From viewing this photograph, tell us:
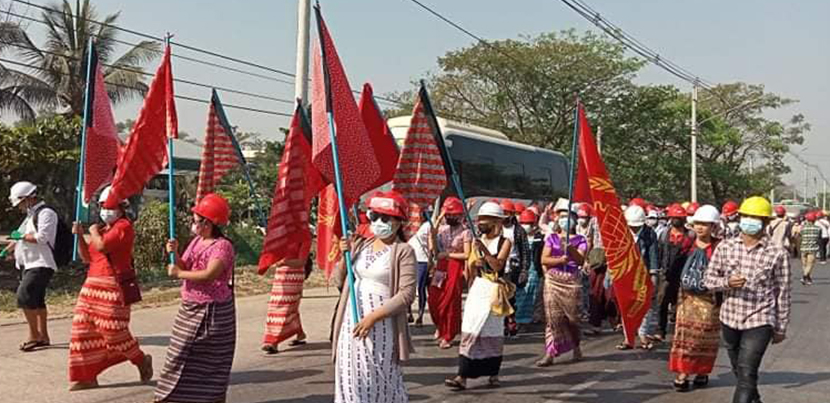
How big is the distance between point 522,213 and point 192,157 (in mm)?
30696

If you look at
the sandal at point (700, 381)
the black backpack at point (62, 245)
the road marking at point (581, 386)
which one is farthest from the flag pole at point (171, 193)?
the sandal at point (700, 381)

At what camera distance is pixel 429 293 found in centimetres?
886

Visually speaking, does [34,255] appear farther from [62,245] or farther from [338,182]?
[338,182]

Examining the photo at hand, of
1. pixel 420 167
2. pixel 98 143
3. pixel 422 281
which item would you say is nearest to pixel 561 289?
pixel 420 167

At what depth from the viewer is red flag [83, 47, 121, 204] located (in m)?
6.57

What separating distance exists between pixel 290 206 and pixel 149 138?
121 centimetres

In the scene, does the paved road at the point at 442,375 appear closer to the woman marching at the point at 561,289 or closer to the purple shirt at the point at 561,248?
the woman marching at the point at 561,289

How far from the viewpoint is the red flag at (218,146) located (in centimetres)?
779

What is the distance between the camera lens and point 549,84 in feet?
110

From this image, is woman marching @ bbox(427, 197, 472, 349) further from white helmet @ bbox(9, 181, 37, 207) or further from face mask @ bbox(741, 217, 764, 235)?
white helmet @ bbox(9, 181, 37, 207)

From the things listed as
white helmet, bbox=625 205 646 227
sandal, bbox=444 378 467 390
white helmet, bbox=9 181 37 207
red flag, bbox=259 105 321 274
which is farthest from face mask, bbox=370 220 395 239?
white helmet, bbox=625 205 646 227

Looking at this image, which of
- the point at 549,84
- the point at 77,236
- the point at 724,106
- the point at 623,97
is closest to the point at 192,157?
the point at 549,84

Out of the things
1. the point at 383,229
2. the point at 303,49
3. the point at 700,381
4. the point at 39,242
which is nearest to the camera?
the point at 383,229

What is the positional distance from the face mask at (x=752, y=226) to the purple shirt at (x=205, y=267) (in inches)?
138
